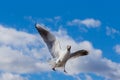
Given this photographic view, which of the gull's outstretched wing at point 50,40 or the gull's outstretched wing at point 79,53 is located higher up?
the gull's outstretched wing at point 50,40

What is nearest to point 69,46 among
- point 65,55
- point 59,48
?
point 65,55

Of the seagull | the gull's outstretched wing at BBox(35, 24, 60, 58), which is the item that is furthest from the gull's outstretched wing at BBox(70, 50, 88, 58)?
the gull's outstretched wing at BBox(35, 24, 60, 58)

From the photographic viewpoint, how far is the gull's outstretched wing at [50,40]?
22.5 m

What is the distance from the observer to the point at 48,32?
914 inches

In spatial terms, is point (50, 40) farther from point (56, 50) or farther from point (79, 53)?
point (79, 53)

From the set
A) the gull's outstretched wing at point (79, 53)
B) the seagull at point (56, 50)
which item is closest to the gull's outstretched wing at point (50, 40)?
the seagull at point (56, 50)

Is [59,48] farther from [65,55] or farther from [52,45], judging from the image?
[65,55]

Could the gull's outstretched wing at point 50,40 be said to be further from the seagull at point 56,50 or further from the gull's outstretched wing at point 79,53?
the gull's outstretched wing at point 79,53

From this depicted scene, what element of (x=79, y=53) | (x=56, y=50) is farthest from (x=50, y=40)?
(x=79, y=53)

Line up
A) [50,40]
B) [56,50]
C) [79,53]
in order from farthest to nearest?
1. [50,40]
2. [79,53]
3. [56,50]

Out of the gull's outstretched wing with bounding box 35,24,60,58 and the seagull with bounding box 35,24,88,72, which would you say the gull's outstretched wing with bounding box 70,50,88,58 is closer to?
the seagull with bounding box 35,24,88,72

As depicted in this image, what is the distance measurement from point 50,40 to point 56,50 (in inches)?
41.4

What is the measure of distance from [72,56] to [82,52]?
5.41 ft

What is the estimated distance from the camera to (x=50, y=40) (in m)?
23.5
